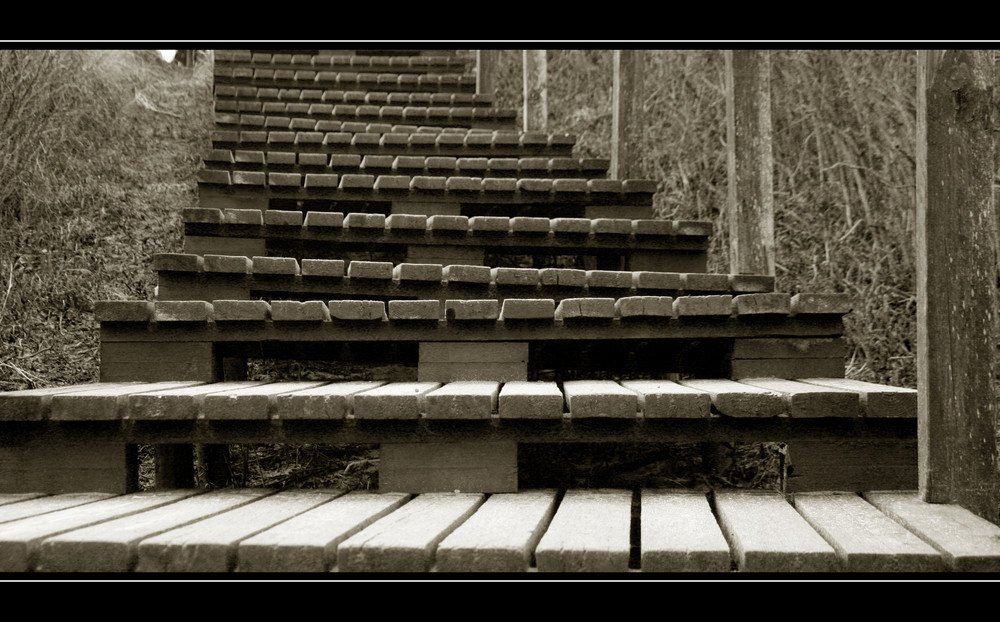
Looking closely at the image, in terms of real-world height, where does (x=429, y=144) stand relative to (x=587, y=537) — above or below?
above

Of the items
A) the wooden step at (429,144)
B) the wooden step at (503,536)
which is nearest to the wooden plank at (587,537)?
the wooden step at (503,536)

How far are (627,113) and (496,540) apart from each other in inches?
117

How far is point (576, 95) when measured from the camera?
6480mm

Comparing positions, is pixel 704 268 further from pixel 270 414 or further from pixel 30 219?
pixel 30 219

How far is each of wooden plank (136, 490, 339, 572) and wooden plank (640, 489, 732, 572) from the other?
0.78m

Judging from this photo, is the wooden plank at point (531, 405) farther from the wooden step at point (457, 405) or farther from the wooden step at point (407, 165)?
the wooden step at point (407, 165)

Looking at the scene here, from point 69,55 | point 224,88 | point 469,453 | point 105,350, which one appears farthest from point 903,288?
point 69,55

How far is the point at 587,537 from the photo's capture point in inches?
54.6

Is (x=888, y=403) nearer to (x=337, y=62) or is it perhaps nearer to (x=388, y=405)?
(x=388, y=405)

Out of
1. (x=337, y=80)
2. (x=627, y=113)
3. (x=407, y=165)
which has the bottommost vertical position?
(x=407, y=165)

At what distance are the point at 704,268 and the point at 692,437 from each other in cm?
130

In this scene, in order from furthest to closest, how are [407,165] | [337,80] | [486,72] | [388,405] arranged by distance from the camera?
[486,72] → [337,80] → [407,165] → [388,405]

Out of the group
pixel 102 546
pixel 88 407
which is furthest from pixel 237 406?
pixel 102 546

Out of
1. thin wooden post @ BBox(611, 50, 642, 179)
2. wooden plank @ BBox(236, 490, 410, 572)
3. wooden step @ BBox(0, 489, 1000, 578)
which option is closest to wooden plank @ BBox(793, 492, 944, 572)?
wooden step @ BBox(0, 489, 1000, 578)
